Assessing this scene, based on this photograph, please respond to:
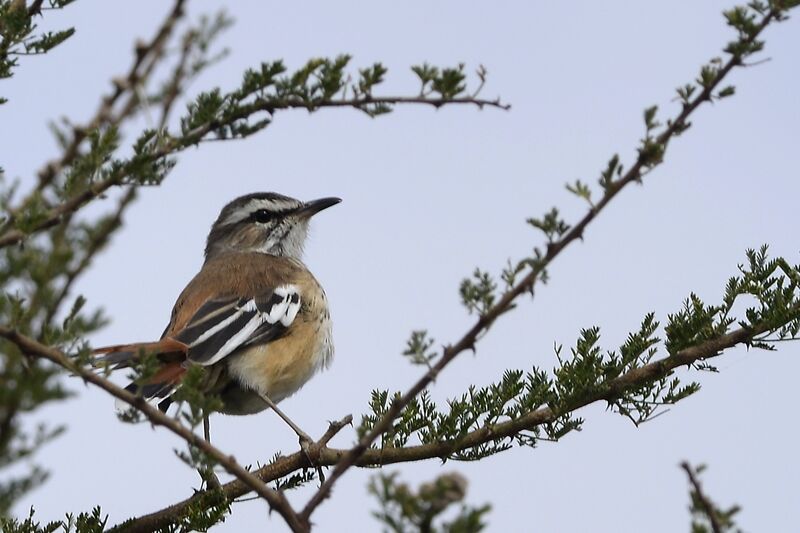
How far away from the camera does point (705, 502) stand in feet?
8.73

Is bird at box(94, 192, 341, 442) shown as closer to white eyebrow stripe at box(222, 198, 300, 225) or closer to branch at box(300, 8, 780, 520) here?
white eyebrow stripe at box(222, 198, 300, 225)

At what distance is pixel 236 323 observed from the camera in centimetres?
691

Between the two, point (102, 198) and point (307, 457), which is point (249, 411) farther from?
point (102, 198)

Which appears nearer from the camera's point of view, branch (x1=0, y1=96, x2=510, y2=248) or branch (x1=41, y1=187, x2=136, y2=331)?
branch (x1=41, y1=187, x2=136, y2=331)

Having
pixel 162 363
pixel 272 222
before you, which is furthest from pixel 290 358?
pixel 272 222

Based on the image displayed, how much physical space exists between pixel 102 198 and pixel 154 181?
0.55 feet

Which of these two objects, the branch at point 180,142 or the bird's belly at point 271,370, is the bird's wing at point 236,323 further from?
the branch at point 180,142

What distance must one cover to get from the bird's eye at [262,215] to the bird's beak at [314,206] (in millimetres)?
242

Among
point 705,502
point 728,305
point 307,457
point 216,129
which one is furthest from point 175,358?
point 705,502

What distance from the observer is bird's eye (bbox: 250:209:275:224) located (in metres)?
9.17

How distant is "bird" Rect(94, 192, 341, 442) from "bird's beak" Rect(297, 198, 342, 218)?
1.61 ft

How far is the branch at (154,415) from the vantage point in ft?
9.84

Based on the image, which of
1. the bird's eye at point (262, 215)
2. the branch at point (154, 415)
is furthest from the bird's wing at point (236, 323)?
the branch at point (154, 415)

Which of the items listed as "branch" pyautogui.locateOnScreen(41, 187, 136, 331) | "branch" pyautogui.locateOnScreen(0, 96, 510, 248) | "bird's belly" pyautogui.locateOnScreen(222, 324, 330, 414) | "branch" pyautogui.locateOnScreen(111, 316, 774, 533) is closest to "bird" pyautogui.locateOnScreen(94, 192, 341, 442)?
"bird's belly" pyautogui.locateOnScreen(222, 324, 330, 414)
